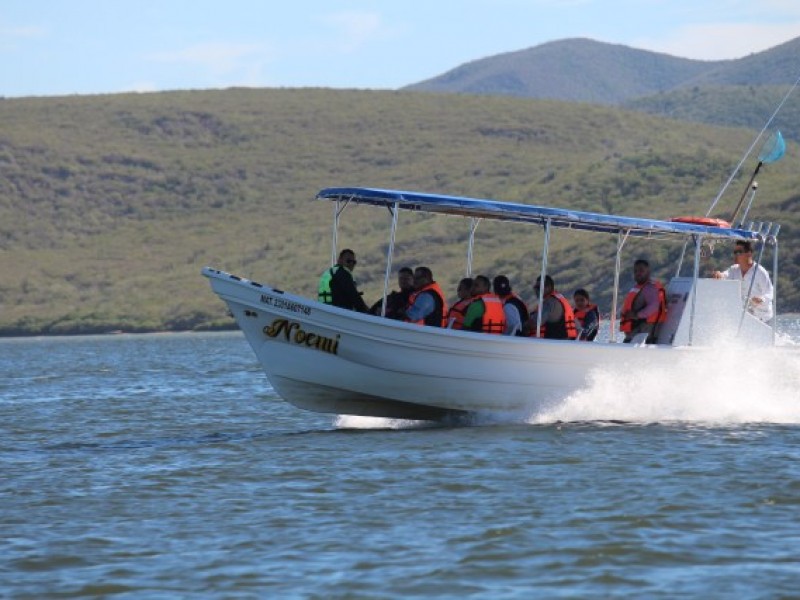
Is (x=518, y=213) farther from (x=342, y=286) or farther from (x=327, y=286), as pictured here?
(x=327, y=286)

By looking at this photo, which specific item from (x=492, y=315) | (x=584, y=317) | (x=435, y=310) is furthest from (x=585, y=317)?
(x=435, y=310)

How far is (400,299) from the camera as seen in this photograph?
62.6 ft

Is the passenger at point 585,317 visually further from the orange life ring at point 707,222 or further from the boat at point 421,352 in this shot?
the orange life ring at point 707,222

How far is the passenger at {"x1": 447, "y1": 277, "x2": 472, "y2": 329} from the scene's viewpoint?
743 inches

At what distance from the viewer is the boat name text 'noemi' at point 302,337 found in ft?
60.3

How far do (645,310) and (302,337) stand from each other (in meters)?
4.29

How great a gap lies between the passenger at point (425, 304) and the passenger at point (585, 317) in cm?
209

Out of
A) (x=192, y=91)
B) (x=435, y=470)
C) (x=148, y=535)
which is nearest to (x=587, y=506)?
(x=435, y=470)

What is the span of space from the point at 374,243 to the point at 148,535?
275 feet

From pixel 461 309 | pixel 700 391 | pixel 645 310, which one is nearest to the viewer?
pixel 461 309

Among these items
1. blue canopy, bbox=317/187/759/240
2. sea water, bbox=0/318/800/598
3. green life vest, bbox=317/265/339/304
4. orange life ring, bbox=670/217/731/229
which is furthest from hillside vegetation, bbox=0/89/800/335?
green life vest, bbox=317/265/339/304

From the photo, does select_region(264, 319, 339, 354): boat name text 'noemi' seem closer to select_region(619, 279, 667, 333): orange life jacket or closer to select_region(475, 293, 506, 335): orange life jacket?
select_region(475, 293, 506, 335): orange life jacket

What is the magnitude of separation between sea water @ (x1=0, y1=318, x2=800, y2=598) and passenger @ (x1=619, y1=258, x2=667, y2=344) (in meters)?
0.70

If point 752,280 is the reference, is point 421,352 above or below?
below
